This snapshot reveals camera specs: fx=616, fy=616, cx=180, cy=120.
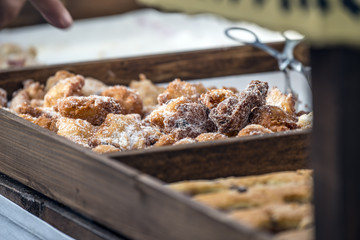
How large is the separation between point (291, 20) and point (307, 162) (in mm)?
776

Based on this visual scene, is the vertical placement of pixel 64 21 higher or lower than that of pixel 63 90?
higher

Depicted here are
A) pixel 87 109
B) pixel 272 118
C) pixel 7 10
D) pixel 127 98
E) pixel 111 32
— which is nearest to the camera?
pixel 272 118

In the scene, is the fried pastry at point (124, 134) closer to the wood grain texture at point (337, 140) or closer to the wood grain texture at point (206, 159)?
the wood grain texture at point (206, 159)

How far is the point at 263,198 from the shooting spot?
131 cm

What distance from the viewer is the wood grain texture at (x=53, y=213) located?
156 centimetres

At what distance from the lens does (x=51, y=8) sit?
9.10 ft

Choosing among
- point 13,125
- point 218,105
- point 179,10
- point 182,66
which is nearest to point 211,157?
point 218,105

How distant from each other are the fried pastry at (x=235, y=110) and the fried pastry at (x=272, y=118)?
1.0 inches

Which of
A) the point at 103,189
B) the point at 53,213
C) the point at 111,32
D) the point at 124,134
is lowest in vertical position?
the point at 53,213

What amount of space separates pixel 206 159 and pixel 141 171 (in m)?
0.17

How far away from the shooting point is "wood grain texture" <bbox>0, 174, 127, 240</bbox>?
5.11 ft

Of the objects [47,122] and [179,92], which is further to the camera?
[179,92]

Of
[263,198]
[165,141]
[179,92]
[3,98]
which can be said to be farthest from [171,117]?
[3,98]

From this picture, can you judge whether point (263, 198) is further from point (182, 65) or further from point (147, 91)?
point (182, 65)
